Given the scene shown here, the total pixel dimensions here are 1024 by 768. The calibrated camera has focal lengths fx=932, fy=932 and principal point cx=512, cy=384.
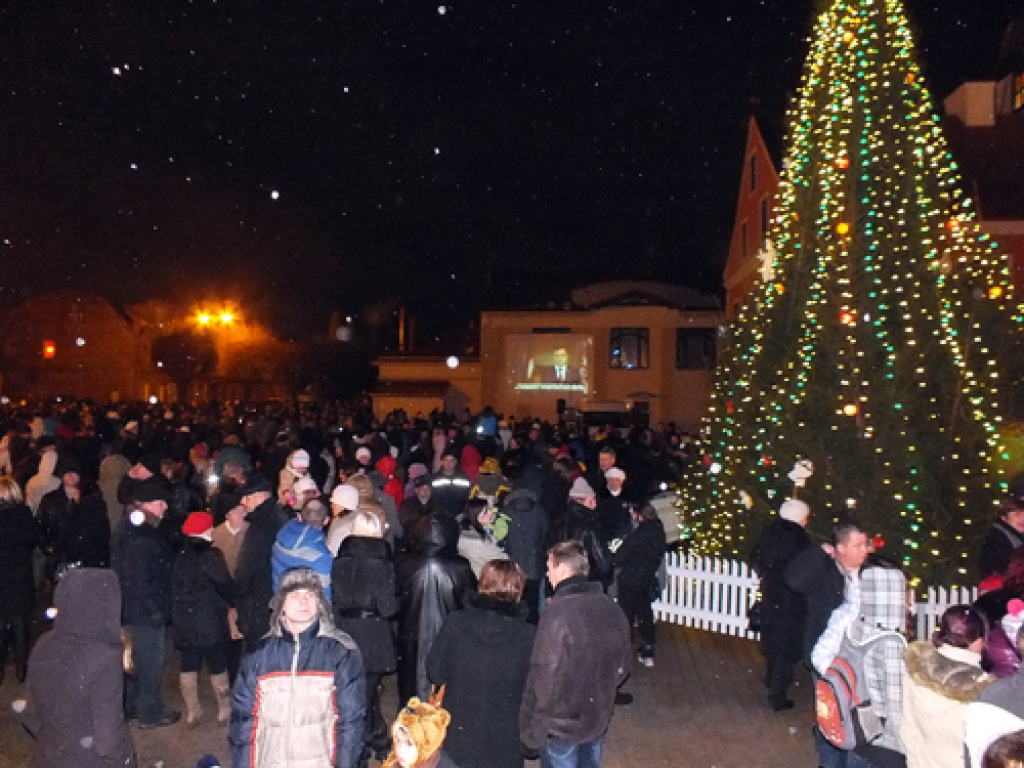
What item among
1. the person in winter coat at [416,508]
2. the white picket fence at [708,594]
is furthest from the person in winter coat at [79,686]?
the white picket fence at [708,594]

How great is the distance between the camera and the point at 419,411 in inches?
1752

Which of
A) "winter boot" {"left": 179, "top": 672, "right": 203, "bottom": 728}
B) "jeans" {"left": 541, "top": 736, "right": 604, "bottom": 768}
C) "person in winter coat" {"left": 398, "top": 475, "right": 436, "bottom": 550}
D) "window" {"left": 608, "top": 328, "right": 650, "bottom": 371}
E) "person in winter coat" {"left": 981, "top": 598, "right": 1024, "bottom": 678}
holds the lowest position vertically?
"winter boot" {"left": 179, "top": 672, "right": 203, "bottom": 728}

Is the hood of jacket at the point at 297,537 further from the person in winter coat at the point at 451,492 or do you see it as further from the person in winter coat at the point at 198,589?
the person in winter coat at the point at 451,492

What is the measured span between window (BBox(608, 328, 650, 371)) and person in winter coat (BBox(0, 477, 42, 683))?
1296 inches

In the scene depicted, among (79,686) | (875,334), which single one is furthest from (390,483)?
(79,686)

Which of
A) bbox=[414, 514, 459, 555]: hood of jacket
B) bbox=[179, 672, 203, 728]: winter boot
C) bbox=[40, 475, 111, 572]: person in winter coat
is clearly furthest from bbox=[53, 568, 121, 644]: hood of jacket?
bbox=[40, 475, 111, 572]: person in winter coat

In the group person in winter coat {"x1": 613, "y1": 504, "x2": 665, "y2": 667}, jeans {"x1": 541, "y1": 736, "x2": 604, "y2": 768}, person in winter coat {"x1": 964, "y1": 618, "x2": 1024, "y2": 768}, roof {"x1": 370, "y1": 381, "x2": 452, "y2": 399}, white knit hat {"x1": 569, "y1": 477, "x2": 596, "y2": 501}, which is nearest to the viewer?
person in winter coat {"x1": 964, "y1": 618, "x2": 1024, "y2": 768}

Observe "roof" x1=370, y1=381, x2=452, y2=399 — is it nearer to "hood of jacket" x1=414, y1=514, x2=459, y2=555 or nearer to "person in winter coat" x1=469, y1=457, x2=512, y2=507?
"person in winter coat" x1=469, y1=457, x2=512, y2=507

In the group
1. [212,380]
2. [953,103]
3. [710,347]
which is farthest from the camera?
[212,380]

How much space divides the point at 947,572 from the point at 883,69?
18.1 ft

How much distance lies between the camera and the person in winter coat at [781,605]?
26.0ft

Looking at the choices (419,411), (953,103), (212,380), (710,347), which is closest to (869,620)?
(953,103)

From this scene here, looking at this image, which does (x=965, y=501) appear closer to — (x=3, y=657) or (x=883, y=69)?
(x=883, y=69)

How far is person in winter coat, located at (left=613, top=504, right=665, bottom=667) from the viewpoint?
8.74 meters
